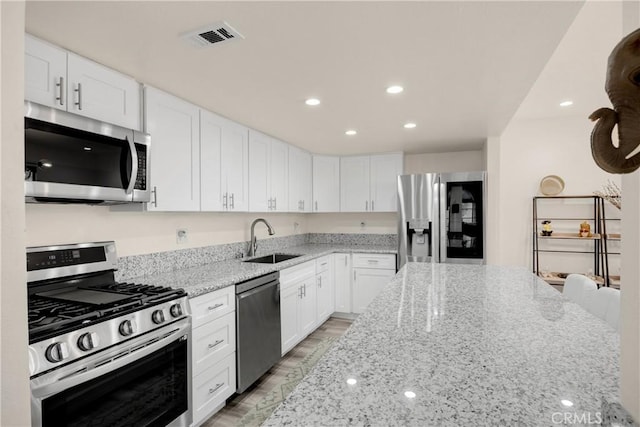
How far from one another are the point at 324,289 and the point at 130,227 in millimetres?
2291

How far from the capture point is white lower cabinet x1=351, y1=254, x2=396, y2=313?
13.8 feet

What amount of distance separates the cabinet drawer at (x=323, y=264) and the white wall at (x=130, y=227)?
0.86 metres

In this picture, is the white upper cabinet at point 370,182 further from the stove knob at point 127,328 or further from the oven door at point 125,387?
the stove knob at point 127,328

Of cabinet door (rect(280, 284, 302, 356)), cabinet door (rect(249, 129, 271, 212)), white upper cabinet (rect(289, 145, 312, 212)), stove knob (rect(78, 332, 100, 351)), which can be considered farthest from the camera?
white upper cabinet (rect(289, 145, 312, 212))

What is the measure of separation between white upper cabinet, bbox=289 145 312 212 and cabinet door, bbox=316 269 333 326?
865 mm

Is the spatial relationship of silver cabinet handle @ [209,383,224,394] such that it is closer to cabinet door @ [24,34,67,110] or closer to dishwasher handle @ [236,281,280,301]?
dishwasher handle @ [236,281,280,301]

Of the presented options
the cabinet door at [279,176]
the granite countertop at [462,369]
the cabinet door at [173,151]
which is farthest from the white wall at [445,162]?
the granite countertop at [462,369]

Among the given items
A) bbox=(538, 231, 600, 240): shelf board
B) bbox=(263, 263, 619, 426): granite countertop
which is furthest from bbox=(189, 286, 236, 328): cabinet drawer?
bbox=(538, 231, 600, 240): shelf board

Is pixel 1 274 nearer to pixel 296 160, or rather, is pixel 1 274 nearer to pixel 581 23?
pixel 581 23

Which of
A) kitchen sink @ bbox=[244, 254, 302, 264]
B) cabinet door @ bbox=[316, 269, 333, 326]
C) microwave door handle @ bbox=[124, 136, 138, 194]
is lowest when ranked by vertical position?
cabinet door @ bbox=[316, 269, 333, 326]

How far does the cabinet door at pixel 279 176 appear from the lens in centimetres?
359

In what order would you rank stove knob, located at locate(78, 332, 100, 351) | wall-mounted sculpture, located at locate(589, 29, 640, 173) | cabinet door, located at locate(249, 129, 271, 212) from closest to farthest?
1. wall-mounted sculpture, located at locate(589, 29, 640, 173)
2. stove knob, located at locate(78, 332, 100, 351)
3. cabinet door, located at locate(249, 129, 271, 212)

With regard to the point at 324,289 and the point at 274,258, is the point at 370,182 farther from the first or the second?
the point at 274,258

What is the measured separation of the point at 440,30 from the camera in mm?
1561
